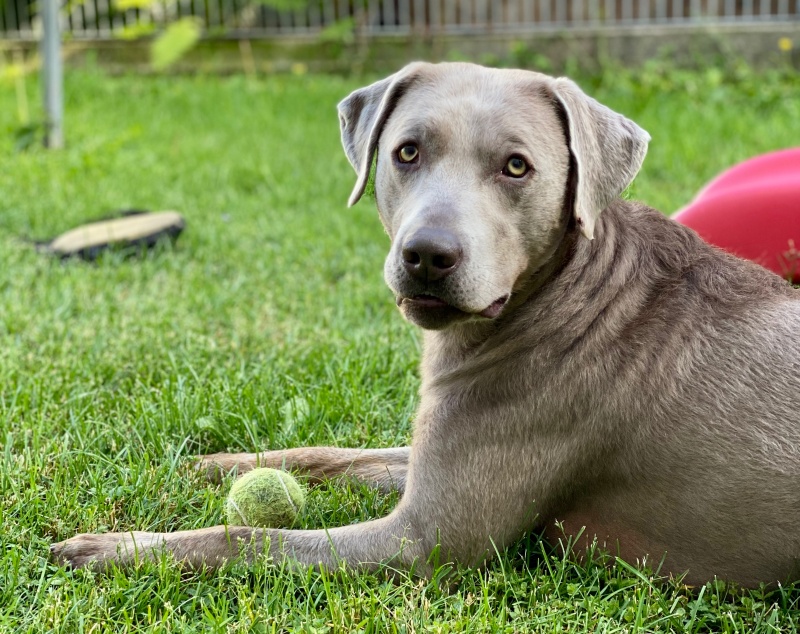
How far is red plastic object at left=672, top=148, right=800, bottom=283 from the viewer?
4.46 meters

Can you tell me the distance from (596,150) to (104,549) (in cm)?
187

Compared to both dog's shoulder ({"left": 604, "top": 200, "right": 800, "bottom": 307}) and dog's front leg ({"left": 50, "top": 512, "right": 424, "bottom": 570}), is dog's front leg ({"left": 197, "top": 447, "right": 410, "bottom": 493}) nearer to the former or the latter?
dog's front leg ({"left": 50, "top": 512, "right": 424, "bottom": 570})

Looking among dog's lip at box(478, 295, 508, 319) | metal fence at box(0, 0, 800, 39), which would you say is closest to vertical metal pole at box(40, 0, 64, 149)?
metal fence at box(0, 0, 800, 39)

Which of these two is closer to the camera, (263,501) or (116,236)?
(263,501)

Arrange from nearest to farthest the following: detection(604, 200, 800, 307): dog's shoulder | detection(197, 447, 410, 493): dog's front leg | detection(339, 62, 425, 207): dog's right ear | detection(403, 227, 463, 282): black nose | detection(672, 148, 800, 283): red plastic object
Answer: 1. detection(403, 227, 463, 282): black nose
2. detection(604, 200, 800, 307): dog's shoulder
3. detection(339, 62, 425, 207): dog's right ear
4. detection(197, 447, 410, 493): dog's front leg
5. detection(672, 148, 800, 283): red plastic object

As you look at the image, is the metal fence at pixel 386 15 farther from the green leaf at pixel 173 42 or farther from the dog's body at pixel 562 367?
the dog's body at pixel 562 367

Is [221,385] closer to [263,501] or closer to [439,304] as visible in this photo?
[263,501]

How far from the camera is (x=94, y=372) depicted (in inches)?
163

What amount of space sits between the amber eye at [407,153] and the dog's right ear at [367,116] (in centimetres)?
17

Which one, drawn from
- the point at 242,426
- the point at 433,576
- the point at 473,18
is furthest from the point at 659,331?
the point at 473,18

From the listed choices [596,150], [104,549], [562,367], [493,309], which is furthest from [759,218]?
[104,549]

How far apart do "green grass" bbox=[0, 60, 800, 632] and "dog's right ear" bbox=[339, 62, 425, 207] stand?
106 cm

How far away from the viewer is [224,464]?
11.2 ft

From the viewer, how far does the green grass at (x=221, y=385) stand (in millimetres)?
2625
